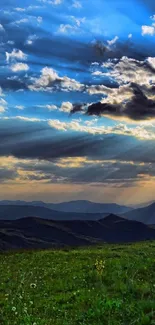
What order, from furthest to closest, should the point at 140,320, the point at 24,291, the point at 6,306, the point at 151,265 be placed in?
the point at 151,265, the point at 24,291, the point at 6,306, the point at 140,320

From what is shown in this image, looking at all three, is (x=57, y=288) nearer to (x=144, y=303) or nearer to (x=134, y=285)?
(x=134, y=285)

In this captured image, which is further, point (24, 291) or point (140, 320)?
point (24, 291)

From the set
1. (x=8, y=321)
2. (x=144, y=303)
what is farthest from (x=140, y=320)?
(x=8, y=321)

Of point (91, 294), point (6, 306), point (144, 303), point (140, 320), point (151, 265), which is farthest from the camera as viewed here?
point (151, 265)

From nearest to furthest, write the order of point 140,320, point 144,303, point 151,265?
point 140,320 → point 144,303 → point 151,265

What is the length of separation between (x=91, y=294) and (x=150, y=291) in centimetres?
269

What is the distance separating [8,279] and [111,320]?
12613 mm

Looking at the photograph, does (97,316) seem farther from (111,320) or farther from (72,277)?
(72,277)

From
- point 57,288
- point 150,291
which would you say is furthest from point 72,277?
point 150,291

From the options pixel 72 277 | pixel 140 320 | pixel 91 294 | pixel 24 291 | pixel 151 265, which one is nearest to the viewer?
pixel 140 320

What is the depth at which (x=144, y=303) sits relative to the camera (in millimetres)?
15352

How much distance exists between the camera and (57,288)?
68.6ft

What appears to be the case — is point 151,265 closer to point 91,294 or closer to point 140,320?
point 91,294

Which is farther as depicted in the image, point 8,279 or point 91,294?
point 8,279
